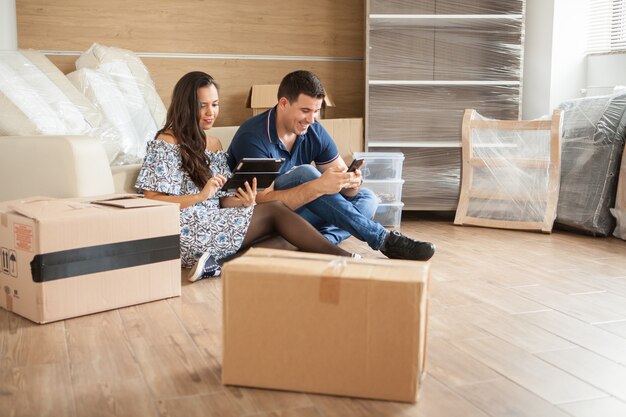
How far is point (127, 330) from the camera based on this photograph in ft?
6.15

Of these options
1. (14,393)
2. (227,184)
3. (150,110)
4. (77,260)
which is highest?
(150,110)

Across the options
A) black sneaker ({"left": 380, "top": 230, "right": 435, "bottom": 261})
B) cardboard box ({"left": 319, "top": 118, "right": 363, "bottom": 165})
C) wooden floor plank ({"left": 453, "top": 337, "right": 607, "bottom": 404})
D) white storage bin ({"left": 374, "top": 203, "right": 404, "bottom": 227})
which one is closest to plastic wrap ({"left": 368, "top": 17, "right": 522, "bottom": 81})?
cardboard box ({"left": 319, "top": 118, "right": 363, "bottom": 165})

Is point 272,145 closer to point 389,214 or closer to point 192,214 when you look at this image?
point 192,214

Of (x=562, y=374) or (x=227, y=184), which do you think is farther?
(x=227, y=184)

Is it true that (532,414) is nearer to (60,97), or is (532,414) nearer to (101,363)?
(101,363)

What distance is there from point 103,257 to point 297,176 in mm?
910

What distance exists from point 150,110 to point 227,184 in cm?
107

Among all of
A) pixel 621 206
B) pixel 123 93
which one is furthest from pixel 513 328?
pixel 123 93

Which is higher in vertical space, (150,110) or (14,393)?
(150,110)

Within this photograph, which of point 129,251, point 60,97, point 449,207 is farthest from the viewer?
point 449,207

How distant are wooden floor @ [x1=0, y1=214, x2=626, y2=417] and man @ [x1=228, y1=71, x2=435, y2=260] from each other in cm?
26

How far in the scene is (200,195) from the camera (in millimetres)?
2393

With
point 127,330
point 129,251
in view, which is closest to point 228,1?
point 129,251

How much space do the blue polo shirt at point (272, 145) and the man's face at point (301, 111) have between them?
106 mm
